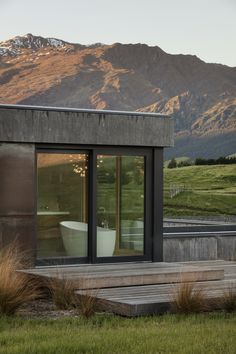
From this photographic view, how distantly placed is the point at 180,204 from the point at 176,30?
13748cm

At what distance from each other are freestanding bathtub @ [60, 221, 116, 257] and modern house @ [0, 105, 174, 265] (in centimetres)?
1

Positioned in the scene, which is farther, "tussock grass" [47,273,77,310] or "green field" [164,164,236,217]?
"green field" [164,164,236,217]

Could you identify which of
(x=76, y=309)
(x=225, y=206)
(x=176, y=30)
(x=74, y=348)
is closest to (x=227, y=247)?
(x=76, y=309)

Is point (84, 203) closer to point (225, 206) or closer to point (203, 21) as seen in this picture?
point (225, 206)

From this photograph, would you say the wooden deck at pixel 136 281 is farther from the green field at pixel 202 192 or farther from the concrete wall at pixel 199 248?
the green field at pixel 202 192

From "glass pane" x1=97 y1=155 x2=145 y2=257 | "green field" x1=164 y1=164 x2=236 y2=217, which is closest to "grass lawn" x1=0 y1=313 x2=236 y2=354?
"glass pane" x1=97 y1=155 x2=145 y2=257

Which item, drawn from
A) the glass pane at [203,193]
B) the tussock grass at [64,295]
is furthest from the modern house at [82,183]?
the glass pane at [203,193]

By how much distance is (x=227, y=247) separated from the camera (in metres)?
14.3

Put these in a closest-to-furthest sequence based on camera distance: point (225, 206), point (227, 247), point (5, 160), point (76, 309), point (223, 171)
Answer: point (76, 309)
point (5, 160)
point (227, 247)
point (225, 206)
point (223, 171)

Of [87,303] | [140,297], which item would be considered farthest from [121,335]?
[140,297]

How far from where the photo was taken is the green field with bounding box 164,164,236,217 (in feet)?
197

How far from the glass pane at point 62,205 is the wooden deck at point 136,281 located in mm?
350

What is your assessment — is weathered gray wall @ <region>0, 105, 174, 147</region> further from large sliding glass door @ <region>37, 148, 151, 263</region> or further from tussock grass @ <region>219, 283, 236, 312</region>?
tussock grass @ <region>219, 283, 236, 312</region>

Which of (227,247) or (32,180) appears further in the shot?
(227,247)
